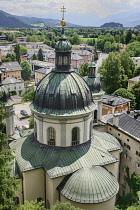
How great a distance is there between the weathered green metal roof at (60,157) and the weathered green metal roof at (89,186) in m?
1.30

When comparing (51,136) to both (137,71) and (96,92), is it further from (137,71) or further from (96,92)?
(137,71)

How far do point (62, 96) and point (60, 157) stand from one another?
6.47 meters

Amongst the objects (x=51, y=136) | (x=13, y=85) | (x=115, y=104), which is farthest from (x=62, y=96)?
(x=13, y=85)

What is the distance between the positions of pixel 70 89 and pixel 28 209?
1280cm

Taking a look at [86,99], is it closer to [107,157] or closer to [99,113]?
[107,157]

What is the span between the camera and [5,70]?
9938 cm

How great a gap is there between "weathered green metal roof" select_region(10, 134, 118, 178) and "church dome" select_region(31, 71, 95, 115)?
168 inches

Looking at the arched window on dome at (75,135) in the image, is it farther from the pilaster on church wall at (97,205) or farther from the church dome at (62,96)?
the pilaster on church wall at (97,205)

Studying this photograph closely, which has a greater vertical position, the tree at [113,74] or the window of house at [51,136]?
the tree at [113,74]

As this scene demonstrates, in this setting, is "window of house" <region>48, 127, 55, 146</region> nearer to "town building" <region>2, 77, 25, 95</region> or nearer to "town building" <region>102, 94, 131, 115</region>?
"town building" <region>102, 94, 131, 115</region>

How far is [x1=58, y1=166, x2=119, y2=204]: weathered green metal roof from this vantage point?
21.2 metres

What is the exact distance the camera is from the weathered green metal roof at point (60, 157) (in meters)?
23.9

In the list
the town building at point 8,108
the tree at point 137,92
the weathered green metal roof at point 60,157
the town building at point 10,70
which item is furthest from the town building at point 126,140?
the town building at point 10,70

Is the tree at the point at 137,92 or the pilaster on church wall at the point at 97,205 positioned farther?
the tree at the point at 137,92
